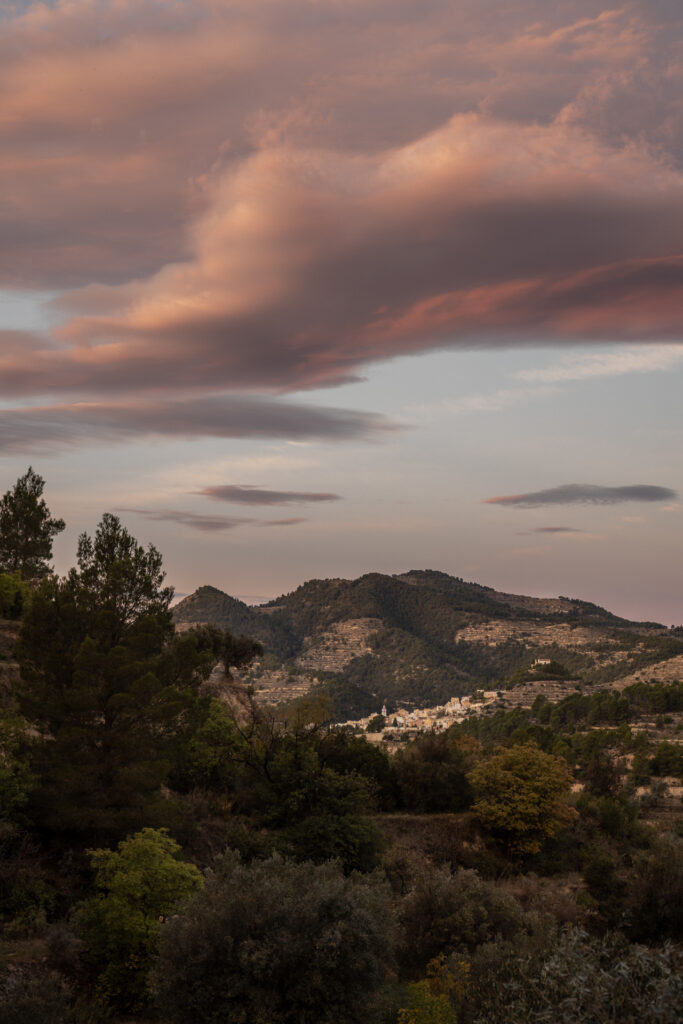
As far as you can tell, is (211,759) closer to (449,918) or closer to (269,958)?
(449,918)

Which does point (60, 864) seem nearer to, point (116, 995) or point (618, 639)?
point (116, 995)

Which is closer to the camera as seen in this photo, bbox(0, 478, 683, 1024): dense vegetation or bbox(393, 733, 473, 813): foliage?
bbox(0, 478, 683, 1024): dense vegetation

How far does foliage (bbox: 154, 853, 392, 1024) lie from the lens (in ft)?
41.2

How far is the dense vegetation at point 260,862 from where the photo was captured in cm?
1277

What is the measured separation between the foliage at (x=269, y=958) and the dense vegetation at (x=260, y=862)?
42mm

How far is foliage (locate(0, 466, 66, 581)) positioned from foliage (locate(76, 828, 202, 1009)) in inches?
1384

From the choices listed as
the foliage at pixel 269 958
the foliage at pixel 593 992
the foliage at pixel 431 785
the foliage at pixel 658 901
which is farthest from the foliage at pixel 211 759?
the foliage at pixel 593 992

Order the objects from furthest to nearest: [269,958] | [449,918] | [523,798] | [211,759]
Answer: [523,798] < [211,759] < [449,918] < [269,958]

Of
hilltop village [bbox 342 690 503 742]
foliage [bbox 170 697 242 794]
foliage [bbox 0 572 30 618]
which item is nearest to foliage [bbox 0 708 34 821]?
foliage [bbox 170 697 242 794]

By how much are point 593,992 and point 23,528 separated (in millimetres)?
47075

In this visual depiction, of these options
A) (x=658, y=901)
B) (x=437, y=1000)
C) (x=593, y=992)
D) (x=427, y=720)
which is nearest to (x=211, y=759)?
(x=658, y=901)

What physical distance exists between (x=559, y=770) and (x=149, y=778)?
82.4 feet

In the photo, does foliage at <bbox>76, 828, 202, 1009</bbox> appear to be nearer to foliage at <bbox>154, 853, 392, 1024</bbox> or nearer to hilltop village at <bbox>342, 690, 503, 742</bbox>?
foliage at <bbox>154, 853, 392, 1024</bbox>

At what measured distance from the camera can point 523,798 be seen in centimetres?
3734
